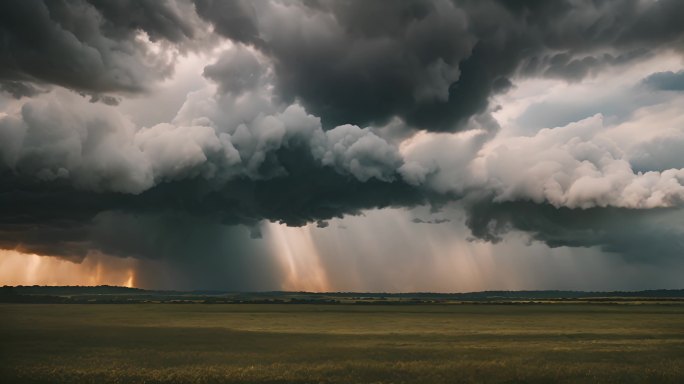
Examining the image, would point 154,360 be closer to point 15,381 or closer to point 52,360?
point 52,360

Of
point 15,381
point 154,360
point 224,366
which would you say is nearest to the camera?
point 15,381

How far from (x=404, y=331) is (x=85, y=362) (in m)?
42.9

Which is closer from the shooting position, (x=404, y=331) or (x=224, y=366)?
(x=224, y=366)

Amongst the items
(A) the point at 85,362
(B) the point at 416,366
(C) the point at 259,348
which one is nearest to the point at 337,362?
(B) the point at 416,366

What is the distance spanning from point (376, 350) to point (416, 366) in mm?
9923

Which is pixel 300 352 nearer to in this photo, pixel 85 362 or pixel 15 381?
pixel 85 362

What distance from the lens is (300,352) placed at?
49438 mm

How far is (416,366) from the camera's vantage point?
4109cm

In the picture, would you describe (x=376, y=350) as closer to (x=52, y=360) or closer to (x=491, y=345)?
(x=491, y=345)

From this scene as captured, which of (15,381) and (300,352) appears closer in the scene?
(15,381)

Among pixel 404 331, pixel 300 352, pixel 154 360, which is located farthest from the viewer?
pixel 404 331

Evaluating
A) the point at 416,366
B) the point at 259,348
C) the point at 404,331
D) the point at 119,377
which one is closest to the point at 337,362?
the point at 416,366

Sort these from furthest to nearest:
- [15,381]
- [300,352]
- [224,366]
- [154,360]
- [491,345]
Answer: [491,345]
[300,352]
[154,360]
[224,366]
[15,381]

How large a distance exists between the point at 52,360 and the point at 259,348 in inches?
715
